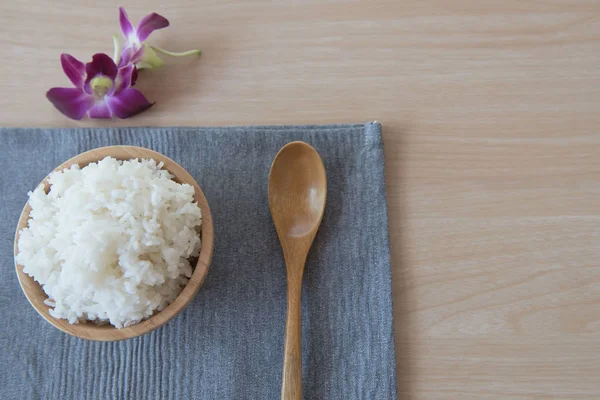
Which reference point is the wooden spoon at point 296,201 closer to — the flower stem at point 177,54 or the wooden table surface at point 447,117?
the wooden table surface at point 447,117

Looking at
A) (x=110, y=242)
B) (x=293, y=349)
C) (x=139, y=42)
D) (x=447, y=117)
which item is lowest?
(x=293, y=349)

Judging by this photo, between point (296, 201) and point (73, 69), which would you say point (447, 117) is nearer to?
point (296, 201)

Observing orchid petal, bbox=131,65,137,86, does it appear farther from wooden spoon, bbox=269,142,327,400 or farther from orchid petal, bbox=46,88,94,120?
wooden spoon, bbox=269,142,327,400

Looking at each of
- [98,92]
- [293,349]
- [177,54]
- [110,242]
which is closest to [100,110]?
[98,92]

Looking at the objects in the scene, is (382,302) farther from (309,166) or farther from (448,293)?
(309,166)

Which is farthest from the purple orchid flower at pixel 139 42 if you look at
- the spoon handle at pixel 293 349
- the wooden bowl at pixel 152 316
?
the spoon handle at pixel 293 349

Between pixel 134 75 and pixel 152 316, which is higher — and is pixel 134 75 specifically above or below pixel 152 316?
above

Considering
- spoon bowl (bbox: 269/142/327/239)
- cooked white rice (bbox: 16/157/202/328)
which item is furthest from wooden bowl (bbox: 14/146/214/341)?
spoon bowl (bbox: 269/142/327/239)

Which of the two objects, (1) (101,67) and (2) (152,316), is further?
(1) (101,67)
